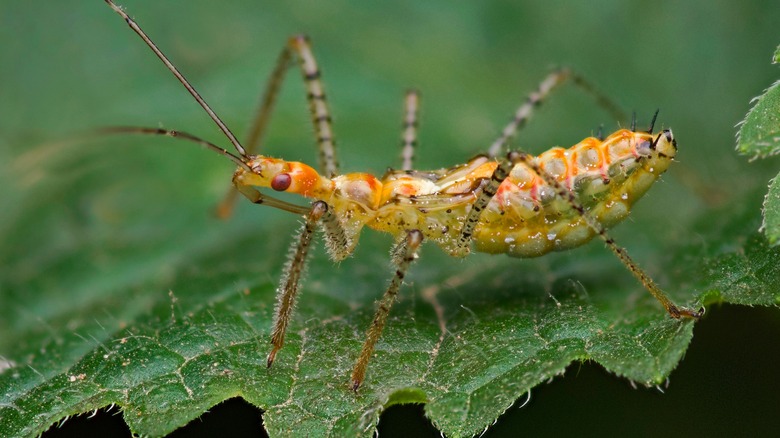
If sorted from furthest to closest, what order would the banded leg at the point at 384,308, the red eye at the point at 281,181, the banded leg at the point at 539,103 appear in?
the banded leg at the point at 539,103
the red eye at the point at 281,181
the banded leg at the point at 384,308

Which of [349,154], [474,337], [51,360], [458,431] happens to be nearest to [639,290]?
[474,337]

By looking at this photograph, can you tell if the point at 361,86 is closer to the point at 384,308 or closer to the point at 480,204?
the point at 480,204

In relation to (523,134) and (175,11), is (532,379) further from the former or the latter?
(175,11)

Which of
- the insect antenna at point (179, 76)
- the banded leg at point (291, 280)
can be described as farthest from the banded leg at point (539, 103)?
the insect antenna at point (179, 76)

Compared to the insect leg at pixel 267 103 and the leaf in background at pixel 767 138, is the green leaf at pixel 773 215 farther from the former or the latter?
the insect leg at pixel 267 103

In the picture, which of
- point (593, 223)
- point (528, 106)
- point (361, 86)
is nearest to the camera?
point (593, 223)

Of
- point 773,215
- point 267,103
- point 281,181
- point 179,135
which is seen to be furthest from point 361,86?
point 773,215
